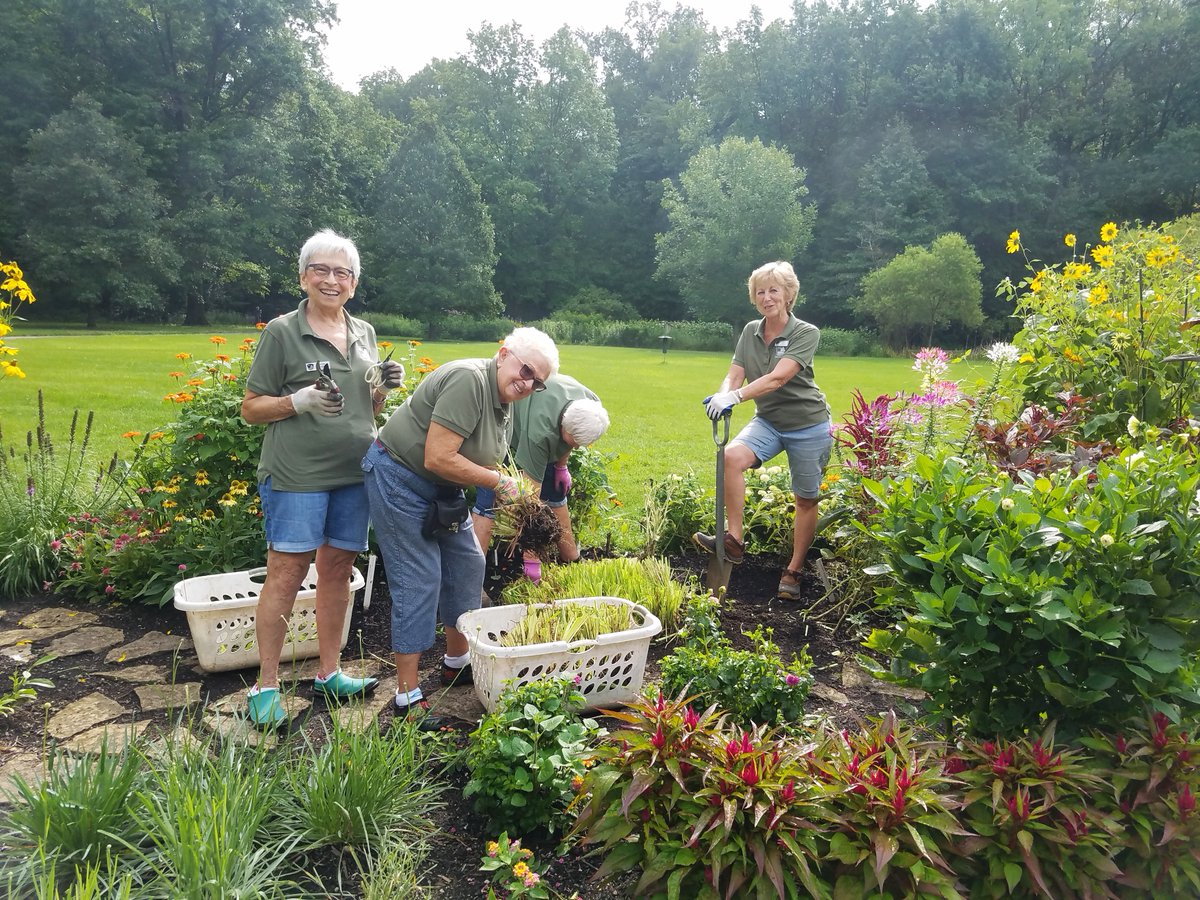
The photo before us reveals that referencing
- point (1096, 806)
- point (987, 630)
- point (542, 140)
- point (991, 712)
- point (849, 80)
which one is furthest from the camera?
point (542, 140)

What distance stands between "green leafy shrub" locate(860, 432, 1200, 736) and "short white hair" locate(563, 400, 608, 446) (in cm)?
173

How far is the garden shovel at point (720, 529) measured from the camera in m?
3.72

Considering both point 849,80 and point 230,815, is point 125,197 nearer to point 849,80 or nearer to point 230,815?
point 230,815

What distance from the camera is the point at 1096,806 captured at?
5.70ft

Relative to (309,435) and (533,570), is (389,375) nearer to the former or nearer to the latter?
(309,435)

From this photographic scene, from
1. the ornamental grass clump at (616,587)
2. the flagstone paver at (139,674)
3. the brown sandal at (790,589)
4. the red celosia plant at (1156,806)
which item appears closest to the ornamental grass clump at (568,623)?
the ornamental grass clump at (616,587)

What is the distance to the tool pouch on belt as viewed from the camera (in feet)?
8.75

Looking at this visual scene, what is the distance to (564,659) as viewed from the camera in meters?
2.75

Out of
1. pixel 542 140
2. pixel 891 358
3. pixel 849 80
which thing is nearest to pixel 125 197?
pixel 542 140

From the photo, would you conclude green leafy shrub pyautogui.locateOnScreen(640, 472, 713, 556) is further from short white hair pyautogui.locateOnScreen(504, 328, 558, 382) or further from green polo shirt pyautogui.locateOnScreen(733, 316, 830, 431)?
short white hair pyautogui.locateOnScreen(504, 328, 558, 382)

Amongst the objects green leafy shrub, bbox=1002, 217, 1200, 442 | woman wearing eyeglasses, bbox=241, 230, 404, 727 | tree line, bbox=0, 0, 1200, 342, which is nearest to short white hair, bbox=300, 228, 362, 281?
woman wearing eyeglasses, bbox=241, 230, 404, 727

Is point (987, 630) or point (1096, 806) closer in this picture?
point (1096, 806)

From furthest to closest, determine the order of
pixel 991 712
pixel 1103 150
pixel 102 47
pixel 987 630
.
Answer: pixel 1103 150, pixel 102 47, pixel 991 712, pixel 987 630

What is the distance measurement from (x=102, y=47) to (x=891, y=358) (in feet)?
107
